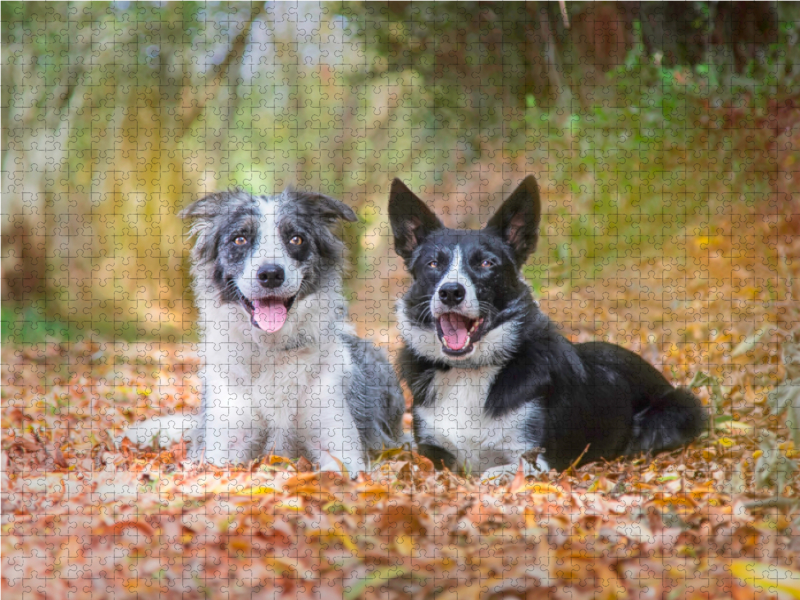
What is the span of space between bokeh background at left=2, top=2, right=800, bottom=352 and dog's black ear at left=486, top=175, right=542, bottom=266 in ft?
3.66

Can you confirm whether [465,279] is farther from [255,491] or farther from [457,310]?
[255,491]

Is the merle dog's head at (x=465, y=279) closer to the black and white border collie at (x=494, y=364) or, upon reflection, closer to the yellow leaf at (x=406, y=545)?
the black and white border collie at (x=494, y=364)

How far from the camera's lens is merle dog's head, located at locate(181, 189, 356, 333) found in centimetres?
407

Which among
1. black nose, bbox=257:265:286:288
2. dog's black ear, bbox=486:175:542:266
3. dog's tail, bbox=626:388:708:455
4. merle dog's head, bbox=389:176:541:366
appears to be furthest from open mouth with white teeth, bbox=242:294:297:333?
dog's tail, bbox=626:388:708:455

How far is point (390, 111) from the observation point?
39.2 ft

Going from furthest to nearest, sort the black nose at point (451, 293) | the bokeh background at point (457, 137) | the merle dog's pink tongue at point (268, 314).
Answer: the bokeh background at point (457, 137)
the merle dog's pink tongue at point (268, 314)
the black nose at point (451, 293)

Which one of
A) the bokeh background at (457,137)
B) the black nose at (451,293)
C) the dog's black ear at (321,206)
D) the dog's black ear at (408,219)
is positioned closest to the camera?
the black nose at (451,293)

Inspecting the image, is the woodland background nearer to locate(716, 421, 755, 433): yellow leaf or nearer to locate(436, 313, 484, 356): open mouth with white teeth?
locate(716, 421, 755, 433): yellow leaf

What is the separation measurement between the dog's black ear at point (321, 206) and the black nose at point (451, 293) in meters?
0.88

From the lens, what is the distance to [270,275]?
13.1 ft

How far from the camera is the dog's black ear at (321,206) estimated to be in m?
4.42

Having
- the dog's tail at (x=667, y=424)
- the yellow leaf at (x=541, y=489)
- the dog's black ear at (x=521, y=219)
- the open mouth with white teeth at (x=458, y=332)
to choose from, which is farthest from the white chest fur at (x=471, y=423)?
the dog's tail at (x=667, y=424)

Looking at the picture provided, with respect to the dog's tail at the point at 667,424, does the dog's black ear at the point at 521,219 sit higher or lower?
higher

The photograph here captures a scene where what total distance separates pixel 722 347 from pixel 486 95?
5.83m
